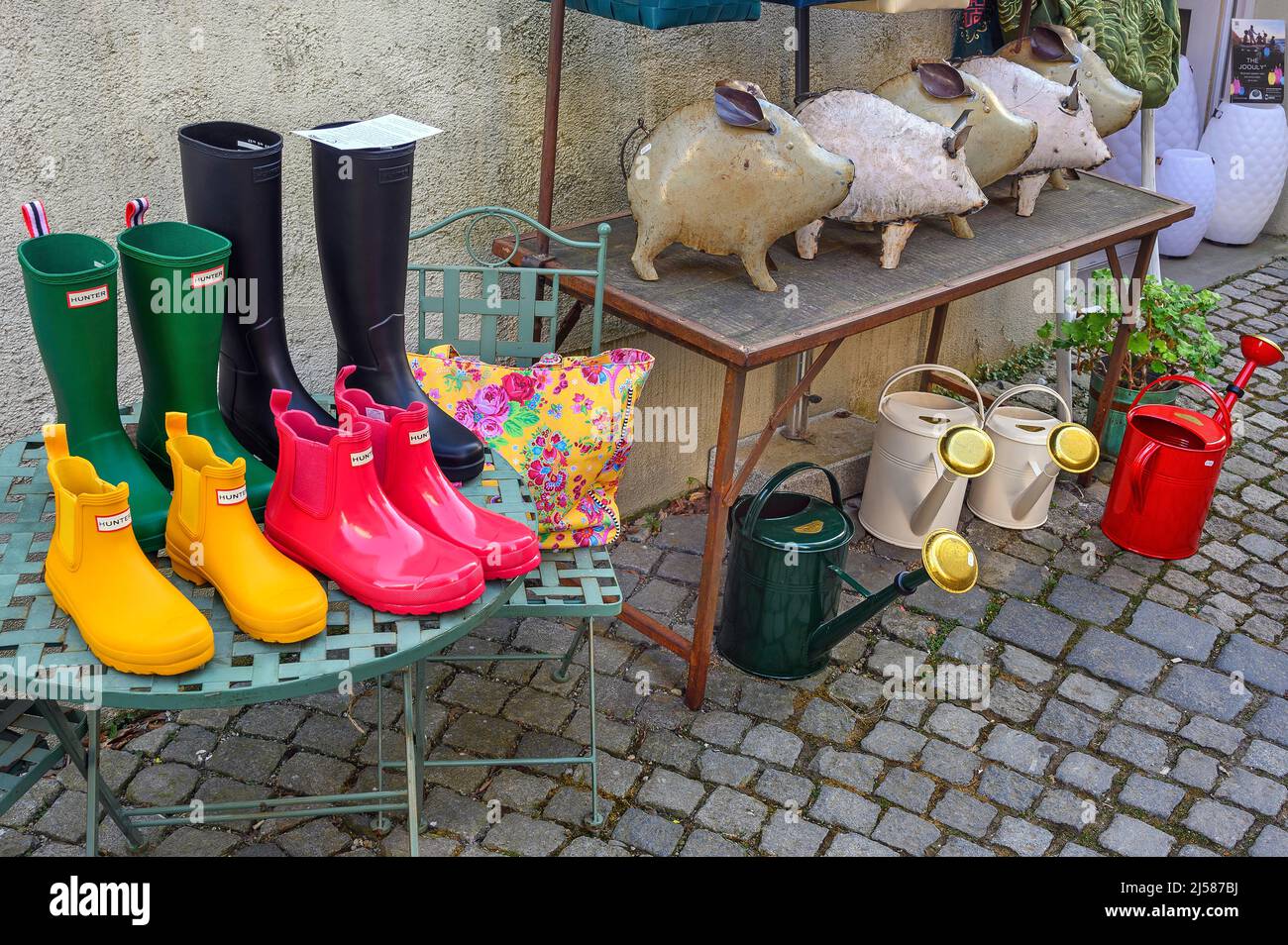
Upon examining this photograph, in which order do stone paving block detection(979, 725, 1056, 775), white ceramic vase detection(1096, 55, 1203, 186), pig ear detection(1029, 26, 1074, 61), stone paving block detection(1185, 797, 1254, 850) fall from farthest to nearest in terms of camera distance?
white ceramic vase detection(1096, 55, 1203, 186) → pig ear detection(1029, 26, 1074, 61) → stone paving block detection(979, 725, 1056, 775) → stone paving block detection(1185, 797, 1254, 850)

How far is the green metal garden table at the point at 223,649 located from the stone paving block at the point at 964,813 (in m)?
1.16

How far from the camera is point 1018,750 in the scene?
3559mm

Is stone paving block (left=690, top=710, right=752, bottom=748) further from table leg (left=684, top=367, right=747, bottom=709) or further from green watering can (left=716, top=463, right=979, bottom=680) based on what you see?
green watering can (left=716, top=463, right=979, bottom=680)

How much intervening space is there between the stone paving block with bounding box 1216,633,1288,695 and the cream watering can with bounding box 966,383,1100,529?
85cm

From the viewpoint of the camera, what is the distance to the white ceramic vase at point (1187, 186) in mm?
7129

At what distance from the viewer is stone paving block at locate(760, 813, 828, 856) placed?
3.14 metres

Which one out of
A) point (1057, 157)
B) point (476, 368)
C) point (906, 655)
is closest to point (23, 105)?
point (476, 368)

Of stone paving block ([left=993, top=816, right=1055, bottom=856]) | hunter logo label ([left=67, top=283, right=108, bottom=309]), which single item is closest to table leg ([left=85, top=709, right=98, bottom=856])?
hunter logo label ([left=67, top=283, right=108, bottom=309])

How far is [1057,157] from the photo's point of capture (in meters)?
4.24

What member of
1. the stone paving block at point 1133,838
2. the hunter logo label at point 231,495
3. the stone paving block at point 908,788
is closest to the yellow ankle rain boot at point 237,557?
the hunter logo label at point 231,495

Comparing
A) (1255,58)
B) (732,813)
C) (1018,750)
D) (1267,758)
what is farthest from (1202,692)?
(1255,58)

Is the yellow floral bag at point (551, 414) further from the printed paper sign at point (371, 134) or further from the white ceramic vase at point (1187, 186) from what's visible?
the white ceramic vase at point (1187, 186)

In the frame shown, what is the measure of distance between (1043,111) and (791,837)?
8.56 ft

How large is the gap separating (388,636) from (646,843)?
1287 mm
